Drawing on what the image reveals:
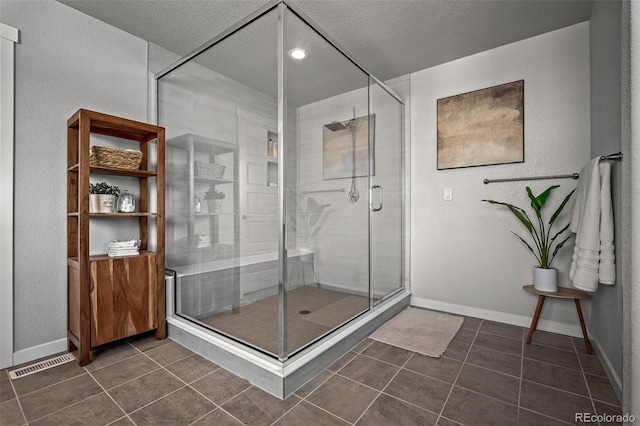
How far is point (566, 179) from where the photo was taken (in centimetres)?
227

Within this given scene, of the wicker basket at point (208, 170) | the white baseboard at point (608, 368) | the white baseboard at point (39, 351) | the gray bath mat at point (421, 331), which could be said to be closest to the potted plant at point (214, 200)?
the wicker basket at point (208, 170)

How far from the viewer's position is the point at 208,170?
2020mm

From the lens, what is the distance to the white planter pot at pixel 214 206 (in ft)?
6.35

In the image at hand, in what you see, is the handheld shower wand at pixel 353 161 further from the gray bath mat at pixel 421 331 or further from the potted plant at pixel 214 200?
the gray bath mat at pixel 421 331

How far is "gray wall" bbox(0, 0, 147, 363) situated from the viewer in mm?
1843

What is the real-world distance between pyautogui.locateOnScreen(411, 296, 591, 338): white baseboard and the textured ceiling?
7.20ft

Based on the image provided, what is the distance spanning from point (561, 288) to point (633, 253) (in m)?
1.55

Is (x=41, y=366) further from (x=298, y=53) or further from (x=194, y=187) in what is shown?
(x=298, y=53)

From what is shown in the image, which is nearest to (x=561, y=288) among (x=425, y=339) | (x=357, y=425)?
(x=425, y=339)

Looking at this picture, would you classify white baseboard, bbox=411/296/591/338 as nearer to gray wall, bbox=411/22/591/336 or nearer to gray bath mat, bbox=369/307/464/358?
gray wall, bbox=411/22/591/336

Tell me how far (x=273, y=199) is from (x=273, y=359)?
84 cm

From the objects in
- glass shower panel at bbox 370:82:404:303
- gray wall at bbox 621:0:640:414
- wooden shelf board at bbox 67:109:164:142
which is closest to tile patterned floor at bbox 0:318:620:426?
gray wall at bbox 621:0:640:414

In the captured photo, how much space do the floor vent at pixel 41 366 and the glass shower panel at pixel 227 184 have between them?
67 centimetres

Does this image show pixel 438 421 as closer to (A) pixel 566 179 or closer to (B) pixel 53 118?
(A) pixel 566 179
